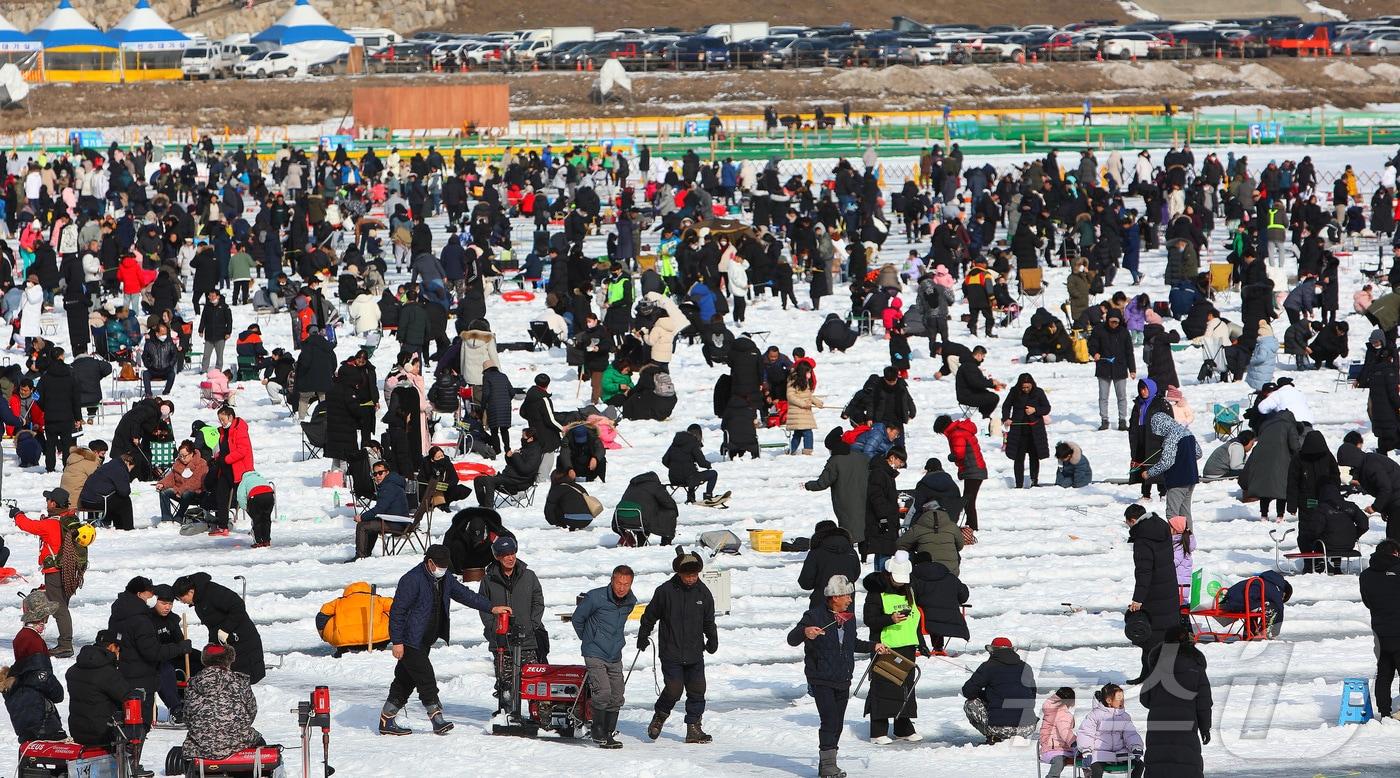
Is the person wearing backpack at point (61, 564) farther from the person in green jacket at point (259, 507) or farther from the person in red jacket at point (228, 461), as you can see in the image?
the person in red jacket at point (228, 461)

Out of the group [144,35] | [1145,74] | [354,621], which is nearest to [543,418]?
[354,621]

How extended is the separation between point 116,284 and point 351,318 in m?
3.90

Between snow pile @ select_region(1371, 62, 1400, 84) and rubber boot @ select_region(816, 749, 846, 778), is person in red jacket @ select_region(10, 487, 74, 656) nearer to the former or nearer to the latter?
rubber boot @ select_region(816, 749, 846, 778)

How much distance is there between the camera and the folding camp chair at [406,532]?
16.8 meters

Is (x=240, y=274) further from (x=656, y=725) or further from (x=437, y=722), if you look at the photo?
(x=656, y=725)

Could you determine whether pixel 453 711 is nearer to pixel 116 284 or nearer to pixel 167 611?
pixel 167 611

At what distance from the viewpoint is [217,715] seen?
10.1 metres

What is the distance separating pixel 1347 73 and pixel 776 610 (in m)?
65.8

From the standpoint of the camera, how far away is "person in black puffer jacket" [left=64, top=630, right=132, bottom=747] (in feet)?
34.6

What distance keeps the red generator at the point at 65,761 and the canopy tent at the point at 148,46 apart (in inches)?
2452

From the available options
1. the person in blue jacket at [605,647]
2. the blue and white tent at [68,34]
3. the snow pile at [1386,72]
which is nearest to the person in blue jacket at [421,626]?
the person in blue jacket at [605,647]

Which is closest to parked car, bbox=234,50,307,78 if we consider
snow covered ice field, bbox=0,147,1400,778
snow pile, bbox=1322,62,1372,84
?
snow pile, bbox=1322,62,1372,84

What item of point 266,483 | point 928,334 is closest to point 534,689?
point 266,483

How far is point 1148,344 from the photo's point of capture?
2148cm
